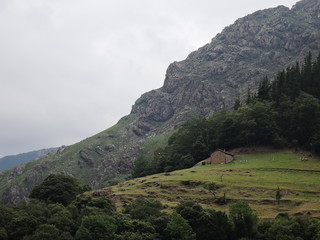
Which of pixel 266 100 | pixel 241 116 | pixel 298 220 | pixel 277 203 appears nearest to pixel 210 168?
pixel 241 116

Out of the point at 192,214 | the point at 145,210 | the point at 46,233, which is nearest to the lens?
the point at 46,233

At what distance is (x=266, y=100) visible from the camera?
468ft

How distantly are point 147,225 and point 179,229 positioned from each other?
6066 millimetres

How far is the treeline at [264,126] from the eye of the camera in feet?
394

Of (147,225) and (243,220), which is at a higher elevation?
(147,225)

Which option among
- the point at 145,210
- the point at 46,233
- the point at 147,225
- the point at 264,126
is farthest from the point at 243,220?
the point at 264,126

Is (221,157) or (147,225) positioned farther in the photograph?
(221,157)

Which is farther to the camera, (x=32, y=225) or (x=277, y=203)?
(x=277, y=203)

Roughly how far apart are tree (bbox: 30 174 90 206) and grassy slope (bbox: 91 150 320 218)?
282 inches

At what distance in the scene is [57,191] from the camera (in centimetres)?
9438

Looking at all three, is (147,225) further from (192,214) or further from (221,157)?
(221,157)

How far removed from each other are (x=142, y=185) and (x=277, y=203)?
4014 centimetres

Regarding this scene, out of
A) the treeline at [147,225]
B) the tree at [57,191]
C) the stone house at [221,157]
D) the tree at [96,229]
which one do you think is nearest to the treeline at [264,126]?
the stone house at [221,157]

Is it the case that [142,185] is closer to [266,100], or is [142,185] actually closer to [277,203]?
[277,203]
